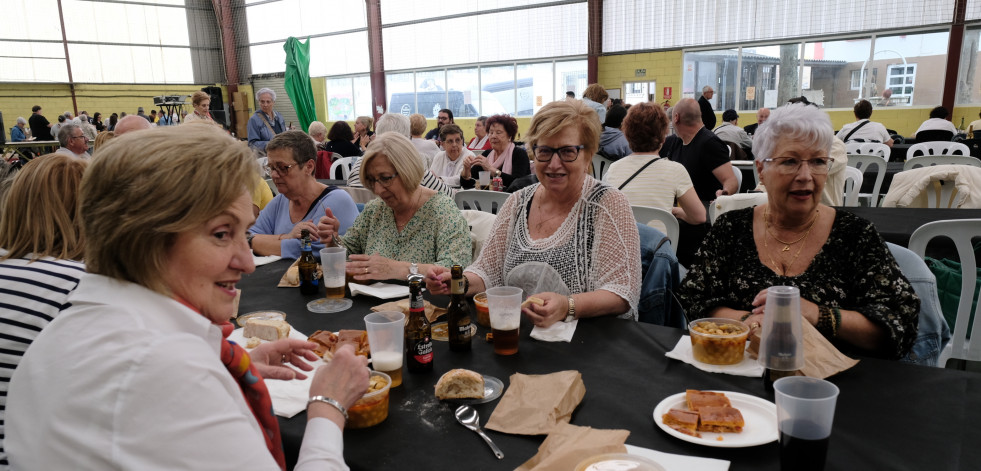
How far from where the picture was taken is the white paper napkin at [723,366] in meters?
1.45

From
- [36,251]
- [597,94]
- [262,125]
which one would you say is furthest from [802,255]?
[262,125]

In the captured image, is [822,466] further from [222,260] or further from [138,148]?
[138,148]

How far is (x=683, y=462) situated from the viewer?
111 centimetres

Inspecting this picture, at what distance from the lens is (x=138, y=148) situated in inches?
36.4

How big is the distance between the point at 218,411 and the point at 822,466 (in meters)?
1.03

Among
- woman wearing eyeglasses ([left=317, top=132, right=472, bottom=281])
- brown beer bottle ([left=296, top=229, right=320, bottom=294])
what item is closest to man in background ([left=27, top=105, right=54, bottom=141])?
woman wearing eyeglasses ([left=317, top=132, right=472, bottom=281])

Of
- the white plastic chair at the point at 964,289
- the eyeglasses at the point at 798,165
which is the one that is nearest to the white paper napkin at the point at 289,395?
the eyeglasses at the point at 798,165

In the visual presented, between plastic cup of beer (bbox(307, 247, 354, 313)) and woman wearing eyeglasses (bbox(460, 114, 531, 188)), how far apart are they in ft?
12.3

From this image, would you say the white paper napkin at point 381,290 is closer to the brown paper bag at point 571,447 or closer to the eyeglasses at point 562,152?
the eyeglasses at point 562,152

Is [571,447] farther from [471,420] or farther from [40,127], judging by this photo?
[40,127]

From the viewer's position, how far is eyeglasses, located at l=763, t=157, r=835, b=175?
6.41ft

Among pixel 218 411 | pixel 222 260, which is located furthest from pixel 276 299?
pixel 218 411

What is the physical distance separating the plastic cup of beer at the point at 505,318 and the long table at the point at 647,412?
3 centimetres

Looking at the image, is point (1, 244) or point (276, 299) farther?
point (276, 299)
